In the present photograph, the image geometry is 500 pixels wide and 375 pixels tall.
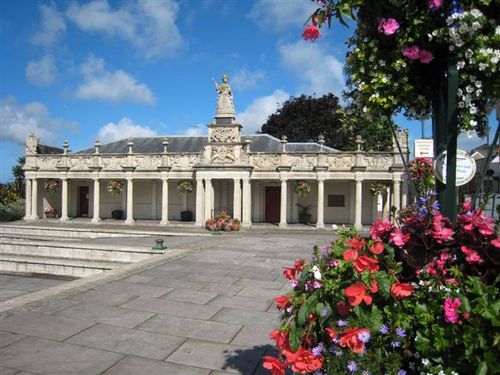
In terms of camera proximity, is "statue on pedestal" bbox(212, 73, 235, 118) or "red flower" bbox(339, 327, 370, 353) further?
"statue on pedestal" bbox(212, 73, 235, 118)

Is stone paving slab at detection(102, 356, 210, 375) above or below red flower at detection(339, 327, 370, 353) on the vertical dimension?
below

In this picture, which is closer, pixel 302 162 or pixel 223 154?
pixel 223 154

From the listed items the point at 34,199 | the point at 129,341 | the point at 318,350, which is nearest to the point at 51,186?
the point at 34,199

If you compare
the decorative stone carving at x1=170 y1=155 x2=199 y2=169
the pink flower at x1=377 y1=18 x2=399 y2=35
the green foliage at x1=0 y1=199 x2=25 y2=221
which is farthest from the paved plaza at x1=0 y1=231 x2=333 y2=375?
the green foliage at x1=0 y1=199 x2=25 y2=221

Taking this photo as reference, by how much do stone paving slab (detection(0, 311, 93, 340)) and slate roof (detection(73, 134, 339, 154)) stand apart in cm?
2287

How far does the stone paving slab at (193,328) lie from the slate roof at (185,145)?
73.4ft

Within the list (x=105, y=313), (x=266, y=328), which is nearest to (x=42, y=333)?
(x=105, y=313)

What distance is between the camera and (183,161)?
2595 cm

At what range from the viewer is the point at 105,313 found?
588 cm

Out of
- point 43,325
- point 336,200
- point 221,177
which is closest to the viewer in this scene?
point 43,325

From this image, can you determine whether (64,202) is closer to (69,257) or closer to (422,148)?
(69,257)

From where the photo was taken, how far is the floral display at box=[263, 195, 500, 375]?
220 centimetres

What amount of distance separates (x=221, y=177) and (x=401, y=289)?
21799 millimetres

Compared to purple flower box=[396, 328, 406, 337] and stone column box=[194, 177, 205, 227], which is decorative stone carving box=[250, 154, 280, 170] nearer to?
stone column box=[194, 177, 205, 227]
